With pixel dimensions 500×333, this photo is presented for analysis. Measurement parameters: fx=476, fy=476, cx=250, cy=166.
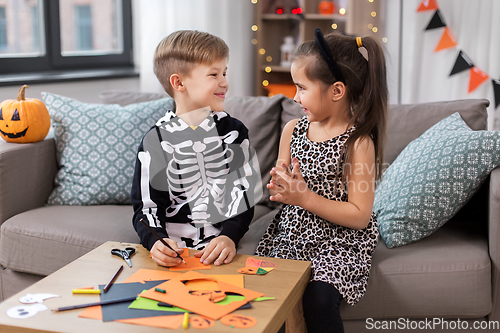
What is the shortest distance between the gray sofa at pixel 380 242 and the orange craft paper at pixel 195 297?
0.46m

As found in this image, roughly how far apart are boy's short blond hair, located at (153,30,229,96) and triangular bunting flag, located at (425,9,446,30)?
6.44 ft

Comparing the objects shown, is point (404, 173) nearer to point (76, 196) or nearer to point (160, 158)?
point (160, 158)

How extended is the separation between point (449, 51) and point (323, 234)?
206 cm

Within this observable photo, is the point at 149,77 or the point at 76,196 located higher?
the point at 149,77

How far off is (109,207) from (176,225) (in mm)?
511

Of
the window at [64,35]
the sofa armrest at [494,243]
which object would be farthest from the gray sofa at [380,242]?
the window at [64,35]

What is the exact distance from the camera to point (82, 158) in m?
1.85

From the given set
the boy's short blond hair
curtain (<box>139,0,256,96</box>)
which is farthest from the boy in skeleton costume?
curtain (<box>139,0,256,96</box>)

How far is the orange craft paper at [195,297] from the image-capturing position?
0.88 m

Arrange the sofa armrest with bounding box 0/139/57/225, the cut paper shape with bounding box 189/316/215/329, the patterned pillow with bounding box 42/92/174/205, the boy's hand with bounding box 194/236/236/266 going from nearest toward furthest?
the cut paper shape with bounding box 189/316/215/329 → the boy's hand with bounding box 194/236/236/266 → the sofa armrest with bounding box 0/139/57/225 → the patterned pillow with bounding box 42/92/174/205

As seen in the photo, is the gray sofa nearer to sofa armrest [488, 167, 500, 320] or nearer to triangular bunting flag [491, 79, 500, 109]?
sofa armrest [488, 167, 500, 320]

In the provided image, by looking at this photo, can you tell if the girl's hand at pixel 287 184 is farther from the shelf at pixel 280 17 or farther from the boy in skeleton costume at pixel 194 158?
the shelf at pixel 280 17

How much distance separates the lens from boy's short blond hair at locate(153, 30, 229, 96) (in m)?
1.36

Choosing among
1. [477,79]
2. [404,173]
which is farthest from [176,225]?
[477,79]
